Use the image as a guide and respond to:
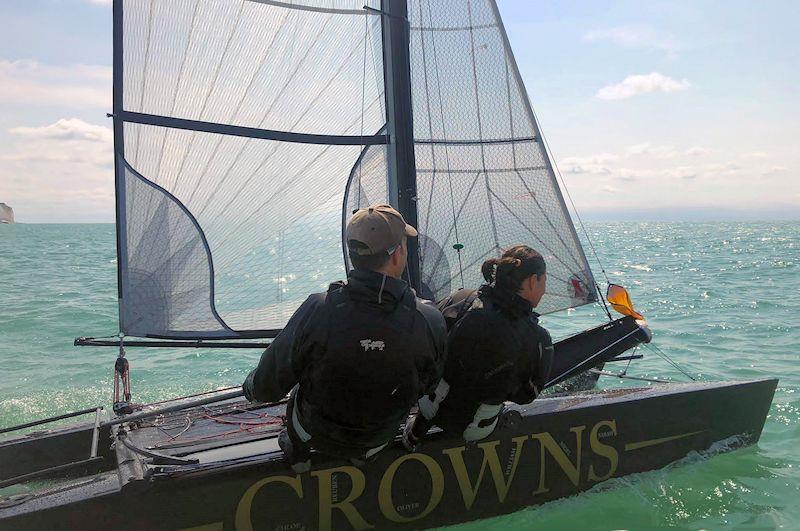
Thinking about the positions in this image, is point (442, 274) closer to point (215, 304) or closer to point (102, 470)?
point (215, 304)

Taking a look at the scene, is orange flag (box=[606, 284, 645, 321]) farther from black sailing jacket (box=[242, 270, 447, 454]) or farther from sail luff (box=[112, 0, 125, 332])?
sail luff (box=[112, 0, 125, 332])

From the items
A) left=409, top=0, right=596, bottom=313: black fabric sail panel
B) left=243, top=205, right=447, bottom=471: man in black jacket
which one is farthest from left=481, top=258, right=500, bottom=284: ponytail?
left=409, top=0, right=596, bottom=313: black fabric sail panel

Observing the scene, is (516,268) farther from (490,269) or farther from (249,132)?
(249,132)

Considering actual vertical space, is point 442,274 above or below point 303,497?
above

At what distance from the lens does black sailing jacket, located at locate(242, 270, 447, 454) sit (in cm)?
216

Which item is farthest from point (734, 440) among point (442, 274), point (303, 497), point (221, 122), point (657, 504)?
point (221, 122)

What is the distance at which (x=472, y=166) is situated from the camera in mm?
4469

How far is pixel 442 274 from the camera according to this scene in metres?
4.38

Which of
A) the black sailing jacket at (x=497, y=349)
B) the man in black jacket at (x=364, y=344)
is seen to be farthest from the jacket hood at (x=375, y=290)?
the black sailing jacket at (x=497, y=349)

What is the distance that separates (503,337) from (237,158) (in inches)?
88.2

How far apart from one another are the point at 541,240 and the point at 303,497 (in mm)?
2540

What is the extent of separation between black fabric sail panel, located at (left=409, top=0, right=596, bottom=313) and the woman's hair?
1618 millimetres

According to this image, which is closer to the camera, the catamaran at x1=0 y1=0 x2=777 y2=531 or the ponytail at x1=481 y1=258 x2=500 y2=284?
the ponytail at x1=481 y1=258 x2=500 y2=284

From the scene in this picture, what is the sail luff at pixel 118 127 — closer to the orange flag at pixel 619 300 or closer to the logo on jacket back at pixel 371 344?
the logo on jacket back at pixel 371 344
